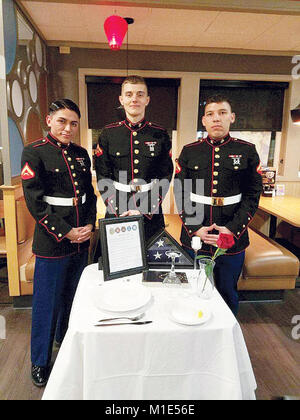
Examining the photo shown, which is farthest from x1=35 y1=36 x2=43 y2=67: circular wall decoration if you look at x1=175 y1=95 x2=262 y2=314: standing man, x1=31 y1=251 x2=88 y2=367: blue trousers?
x1=31 y1=251 x2=88 y2=367: blue trousers

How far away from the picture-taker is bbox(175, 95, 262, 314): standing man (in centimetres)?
188

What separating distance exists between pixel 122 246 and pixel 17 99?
1.99 meters

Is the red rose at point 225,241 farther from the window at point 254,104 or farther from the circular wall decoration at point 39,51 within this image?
the window at point 254,104

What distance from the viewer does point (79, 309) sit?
1.17 m

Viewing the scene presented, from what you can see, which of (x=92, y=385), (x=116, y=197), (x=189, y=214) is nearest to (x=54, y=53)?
(x=116, y=197)

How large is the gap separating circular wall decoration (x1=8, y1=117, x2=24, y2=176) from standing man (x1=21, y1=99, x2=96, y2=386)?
0.92 metres

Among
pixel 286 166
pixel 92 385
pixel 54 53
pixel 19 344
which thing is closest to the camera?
A: pixel 92 385

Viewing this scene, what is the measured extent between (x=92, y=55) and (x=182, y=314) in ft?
12.3

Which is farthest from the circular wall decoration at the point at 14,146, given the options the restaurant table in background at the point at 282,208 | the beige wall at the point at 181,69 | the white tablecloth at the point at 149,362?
the restaurant table in background at the point at 282,208

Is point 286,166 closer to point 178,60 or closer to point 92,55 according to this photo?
point 178,60

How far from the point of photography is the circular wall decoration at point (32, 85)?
3.09 m

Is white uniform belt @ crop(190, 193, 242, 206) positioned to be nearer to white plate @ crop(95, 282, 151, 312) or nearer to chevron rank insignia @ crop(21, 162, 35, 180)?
white plate @ crop(95, 282, 151, 312)

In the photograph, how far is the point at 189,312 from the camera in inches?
44.4

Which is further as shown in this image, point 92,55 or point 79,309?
point 92,55
